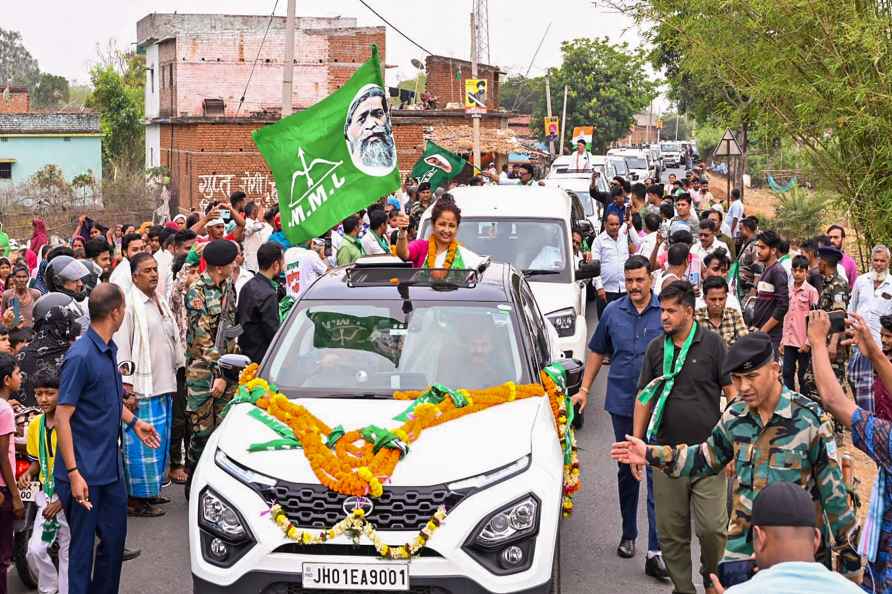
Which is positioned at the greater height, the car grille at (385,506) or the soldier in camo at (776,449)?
the soldier in camo at (776,449)

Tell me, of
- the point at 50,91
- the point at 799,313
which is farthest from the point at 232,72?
the point at 50,91

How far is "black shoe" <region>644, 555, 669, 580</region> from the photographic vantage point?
25.6 ft

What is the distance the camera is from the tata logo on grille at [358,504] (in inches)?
232

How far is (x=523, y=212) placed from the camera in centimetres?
1342

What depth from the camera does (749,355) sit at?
5.38 m

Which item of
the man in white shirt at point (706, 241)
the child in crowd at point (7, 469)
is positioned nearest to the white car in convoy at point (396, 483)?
the child in crowd at point (7, 469)

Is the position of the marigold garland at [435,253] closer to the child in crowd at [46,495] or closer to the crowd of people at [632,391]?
the crowd of people at [632,391]

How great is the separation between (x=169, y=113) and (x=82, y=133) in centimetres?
725

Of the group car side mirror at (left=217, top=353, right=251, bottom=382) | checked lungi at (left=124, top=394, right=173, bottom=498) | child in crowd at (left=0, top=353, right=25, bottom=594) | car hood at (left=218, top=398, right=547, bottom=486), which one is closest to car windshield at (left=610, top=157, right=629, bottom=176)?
checked lungi at (left=124, top=394, right=173, bottom=498)

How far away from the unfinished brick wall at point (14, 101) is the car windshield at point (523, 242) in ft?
201

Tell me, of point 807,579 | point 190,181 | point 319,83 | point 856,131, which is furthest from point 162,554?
point 319,83

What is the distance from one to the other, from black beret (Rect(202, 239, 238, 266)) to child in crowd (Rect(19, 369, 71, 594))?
7.55ft

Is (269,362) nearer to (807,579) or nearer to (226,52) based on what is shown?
(807,579)

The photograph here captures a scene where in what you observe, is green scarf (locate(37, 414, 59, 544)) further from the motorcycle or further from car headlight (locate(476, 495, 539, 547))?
car headlight (locate(476, 495, 539, 547))
